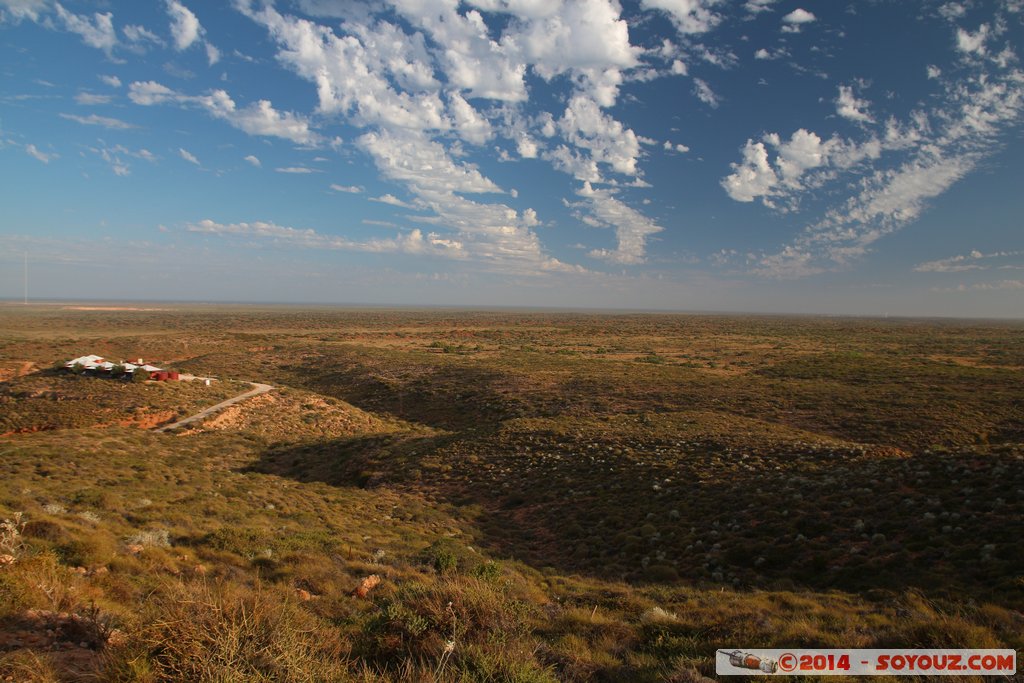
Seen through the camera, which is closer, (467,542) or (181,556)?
(181,556)

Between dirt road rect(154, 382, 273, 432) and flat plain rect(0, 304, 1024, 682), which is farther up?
flat plain rect(0, 304, 1024, 682)

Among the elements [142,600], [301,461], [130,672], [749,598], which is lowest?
[301,461]

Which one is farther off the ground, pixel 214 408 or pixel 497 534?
pixel 214 408

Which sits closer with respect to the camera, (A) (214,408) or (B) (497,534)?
(B) (497,534)

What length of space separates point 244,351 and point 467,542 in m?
53.1

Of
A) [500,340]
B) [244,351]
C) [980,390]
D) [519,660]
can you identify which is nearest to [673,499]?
[519,660]

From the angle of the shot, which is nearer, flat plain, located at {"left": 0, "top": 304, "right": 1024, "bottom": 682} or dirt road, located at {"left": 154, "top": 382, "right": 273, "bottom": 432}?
flat plain, located at {"left": 0, "top": 304, "right": 1024, "bottom": 682}

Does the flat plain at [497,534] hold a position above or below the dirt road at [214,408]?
above

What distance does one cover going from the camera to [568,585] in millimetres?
9383

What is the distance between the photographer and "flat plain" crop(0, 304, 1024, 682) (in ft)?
17.5

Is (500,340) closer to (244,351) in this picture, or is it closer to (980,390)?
(244,351)

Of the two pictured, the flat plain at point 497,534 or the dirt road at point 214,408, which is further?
the dirt road at point 214,408

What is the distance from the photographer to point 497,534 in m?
13.7

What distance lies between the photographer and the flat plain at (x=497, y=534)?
17.5 feet
